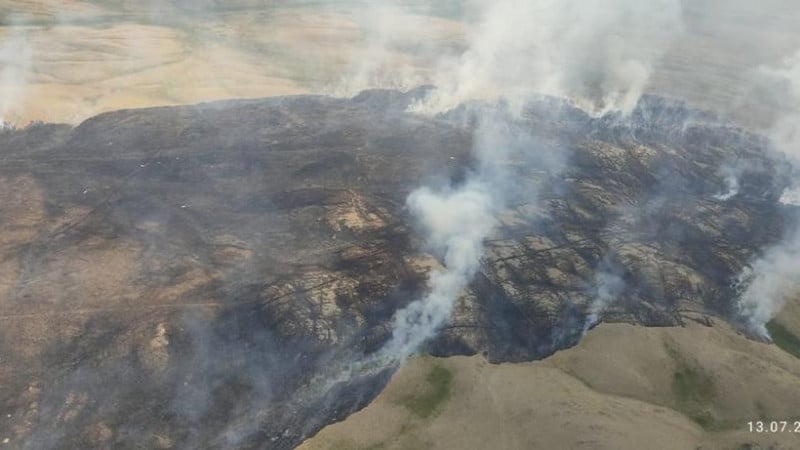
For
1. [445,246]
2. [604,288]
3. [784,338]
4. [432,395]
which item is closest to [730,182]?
[784,338]

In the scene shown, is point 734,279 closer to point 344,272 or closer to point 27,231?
point 344,272

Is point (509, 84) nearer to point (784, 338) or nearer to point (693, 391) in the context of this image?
point (784, 338)

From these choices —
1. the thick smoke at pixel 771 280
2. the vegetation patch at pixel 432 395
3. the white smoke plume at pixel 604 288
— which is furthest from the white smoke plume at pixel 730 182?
the vegetation patch at pixel 432 395

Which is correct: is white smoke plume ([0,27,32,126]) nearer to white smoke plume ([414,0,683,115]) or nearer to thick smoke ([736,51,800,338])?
white smoke plume ([414,0,683,115])

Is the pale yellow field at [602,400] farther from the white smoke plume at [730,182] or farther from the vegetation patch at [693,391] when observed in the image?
the white smoke plume at [730,182]

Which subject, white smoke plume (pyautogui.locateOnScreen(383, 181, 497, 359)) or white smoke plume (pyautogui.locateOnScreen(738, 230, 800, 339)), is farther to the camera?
white smoke plume (pyautogui.locateOnScreen(738, 230, 800, 339))

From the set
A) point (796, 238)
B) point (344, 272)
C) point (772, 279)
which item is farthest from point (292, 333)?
point (796, 238)

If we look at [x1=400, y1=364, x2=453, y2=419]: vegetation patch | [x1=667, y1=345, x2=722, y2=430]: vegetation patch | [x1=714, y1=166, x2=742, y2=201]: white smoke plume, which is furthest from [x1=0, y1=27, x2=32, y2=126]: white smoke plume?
[x1=714, y1=166, x2=742, y2=201]: white smoke plume
